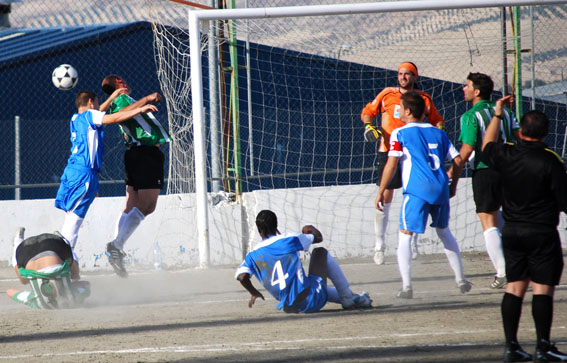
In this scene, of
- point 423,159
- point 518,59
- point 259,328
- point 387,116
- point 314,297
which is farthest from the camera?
point 518,59

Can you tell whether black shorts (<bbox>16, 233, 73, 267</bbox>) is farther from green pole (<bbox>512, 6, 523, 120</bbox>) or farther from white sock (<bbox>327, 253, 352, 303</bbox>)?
green pole (<bbox>512, 6, 523, 120</bbox>)

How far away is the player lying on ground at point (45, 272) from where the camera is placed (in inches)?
259

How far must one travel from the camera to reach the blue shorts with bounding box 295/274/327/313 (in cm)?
590

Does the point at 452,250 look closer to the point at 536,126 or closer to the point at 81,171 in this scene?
the point at 536,126

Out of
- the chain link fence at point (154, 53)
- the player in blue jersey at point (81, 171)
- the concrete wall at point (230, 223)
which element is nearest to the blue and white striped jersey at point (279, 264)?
the player in blue jersey at point (81, 171)

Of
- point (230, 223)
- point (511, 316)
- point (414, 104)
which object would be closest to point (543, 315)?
point (511, 316)

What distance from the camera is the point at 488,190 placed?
22.8ft

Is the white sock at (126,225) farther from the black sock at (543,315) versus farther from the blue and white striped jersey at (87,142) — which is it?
the black sock at (543,315)

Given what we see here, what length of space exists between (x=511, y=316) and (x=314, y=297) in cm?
198

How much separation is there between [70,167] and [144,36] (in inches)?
490

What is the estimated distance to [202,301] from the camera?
7.05 m

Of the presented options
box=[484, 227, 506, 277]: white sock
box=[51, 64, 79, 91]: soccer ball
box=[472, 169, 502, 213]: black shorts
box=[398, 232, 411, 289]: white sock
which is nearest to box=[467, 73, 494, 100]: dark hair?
box=[472, 169, 502, 213]: black shorts

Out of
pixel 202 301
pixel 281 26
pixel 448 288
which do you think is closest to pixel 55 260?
pixel 202 301

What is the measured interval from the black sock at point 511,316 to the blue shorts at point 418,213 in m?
2.08
